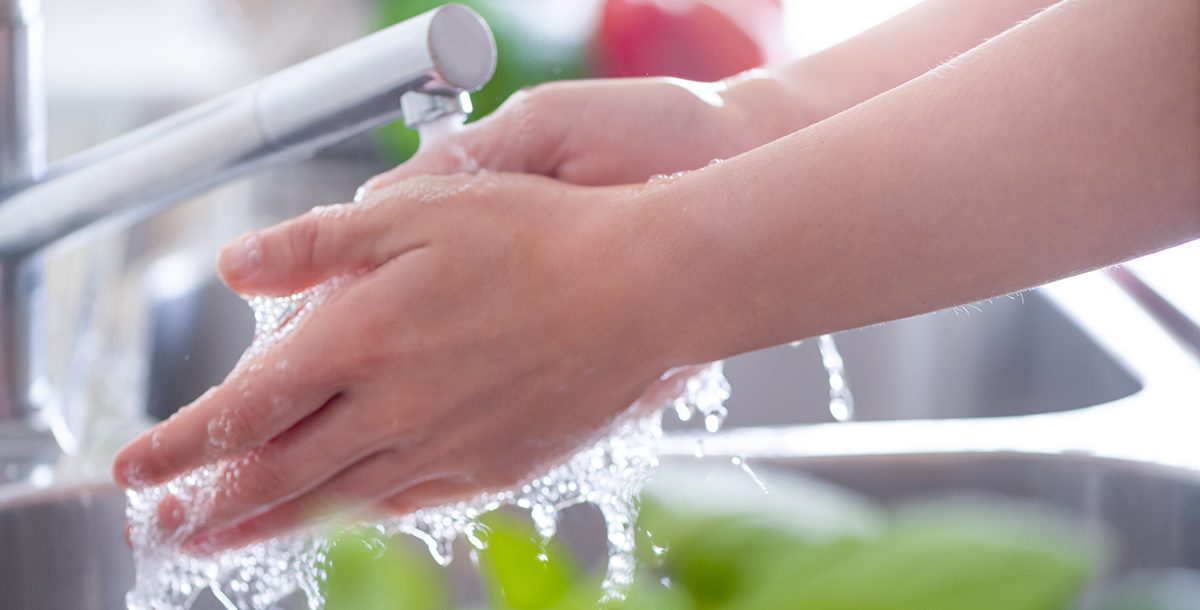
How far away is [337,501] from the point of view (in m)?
0.48

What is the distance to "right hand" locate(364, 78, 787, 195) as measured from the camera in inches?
22.0

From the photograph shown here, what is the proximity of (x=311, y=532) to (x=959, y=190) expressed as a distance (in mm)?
289

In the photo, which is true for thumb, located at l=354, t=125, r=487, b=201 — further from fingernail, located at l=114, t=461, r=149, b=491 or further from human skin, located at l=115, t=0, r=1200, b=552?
fingernail, located at l=114, t=461, r=149, b=491

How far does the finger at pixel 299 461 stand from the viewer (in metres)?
0.45

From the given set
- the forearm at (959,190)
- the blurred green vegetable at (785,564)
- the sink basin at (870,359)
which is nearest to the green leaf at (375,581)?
the blurred green vegetable at (785,564)

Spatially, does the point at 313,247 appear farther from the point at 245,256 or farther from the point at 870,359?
the point at 870,359

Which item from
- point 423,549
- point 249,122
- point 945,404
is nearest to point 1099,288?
point 945,404

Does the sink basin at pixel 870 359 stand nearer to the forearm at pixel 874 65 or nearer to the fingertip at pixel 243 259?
the forearm at pixel 874 65

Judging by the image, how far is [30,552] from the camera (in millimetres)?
583

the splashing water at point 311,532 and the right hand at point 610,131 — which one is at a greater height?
the right hand at point 610,131

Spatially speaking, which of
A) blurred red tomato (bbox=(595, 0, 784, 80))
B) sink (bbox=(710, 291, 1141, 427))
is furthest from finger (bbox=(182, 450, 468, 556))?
blurred red tomato (bbox=(595, 0, 784, 80))

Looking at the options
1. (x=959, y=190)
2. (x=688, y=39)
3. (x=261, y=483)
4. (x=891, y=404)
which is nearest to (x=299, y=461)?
(x=261, y=483)

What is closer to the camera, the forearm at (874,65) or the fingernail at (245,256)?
the fingernail at (245,256)

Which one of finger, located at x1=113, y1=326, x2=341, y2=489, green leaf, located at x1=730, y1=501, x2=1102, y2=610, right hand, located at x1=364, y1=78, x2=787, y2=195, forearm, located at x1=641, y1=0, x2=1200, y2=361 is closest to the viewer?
green leaf, located at x1=730, y1=501, x2=1102, y2=610
